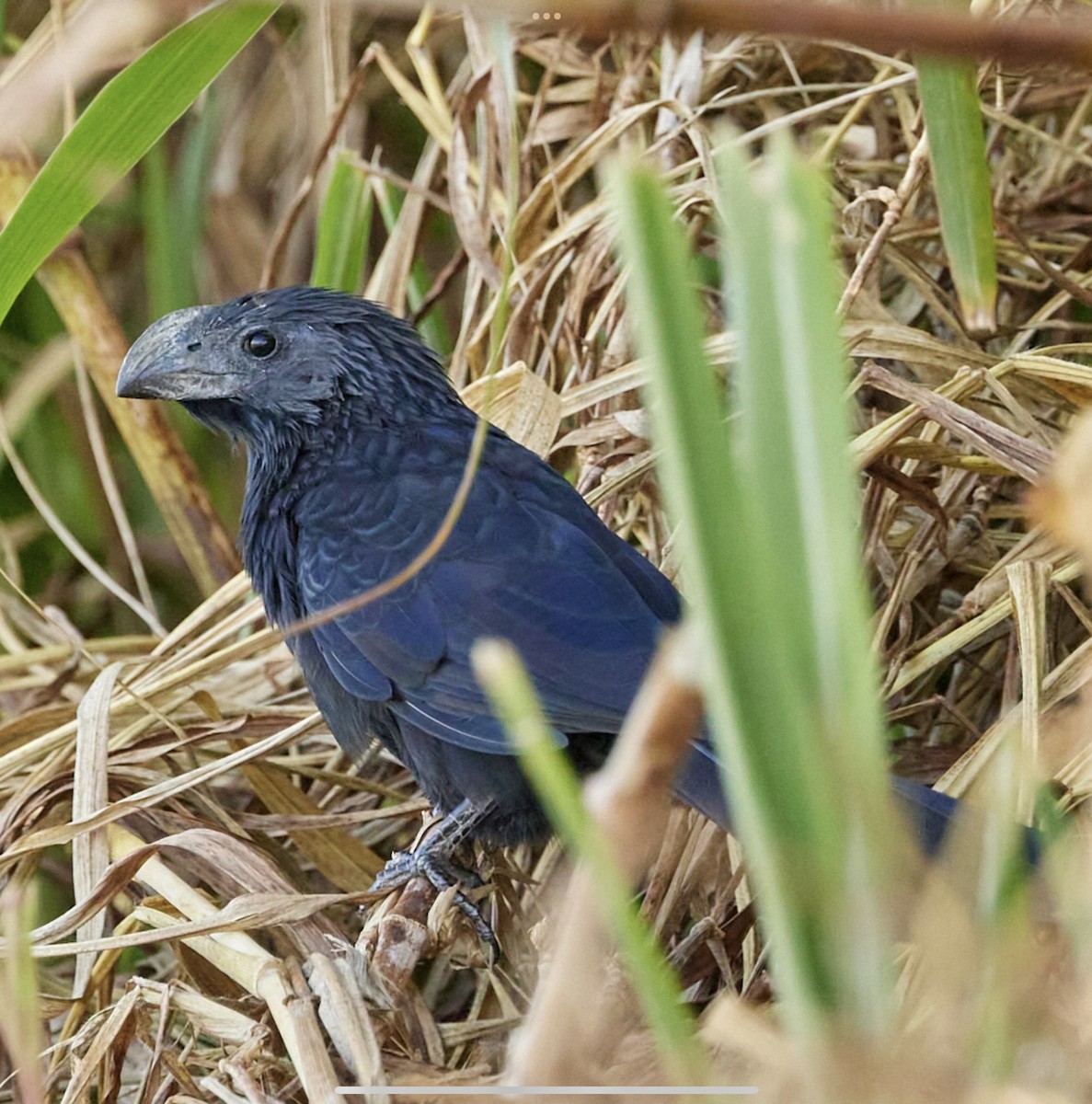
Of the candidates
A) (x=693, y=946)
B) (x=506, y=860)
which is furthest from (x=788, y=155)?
(x=506, y=860)

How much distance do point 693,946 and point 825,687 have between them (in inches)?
46.3

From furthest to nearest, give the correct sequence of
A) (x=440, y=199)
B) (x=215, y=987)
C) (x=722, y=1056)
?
(x=440, y=199), (x=215, y=987), (x=722, y=1056)

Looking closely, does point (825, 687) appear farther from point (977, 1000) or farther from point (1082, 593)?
point (1082, 593)

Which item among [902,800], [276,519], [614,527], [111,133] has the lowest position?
[902,800]

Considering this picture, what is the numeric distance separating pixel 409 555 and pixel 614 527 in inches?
18.6

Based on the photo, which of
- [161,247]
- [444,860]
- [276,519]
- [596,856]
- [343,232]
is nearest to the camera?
[596,856]

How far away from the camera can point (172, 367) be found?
2.43 meters

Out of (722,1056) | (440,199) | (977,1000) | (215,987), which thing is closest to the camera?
(977,1000)

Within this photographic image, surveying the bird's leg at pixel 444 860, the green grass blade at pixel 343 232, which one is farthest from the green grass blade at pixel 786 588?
the green grass blade at pixel 343 232

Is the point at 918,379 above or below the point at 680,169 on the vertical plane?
below

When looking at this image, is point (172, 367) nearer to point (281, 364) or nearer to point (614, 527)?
point (281, 364)

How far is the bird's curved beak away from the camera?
2.42 meters

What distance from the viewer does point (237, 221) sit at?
378 centimetres

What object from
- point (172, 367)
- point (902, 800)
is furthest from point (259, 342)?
point (902, 800)
